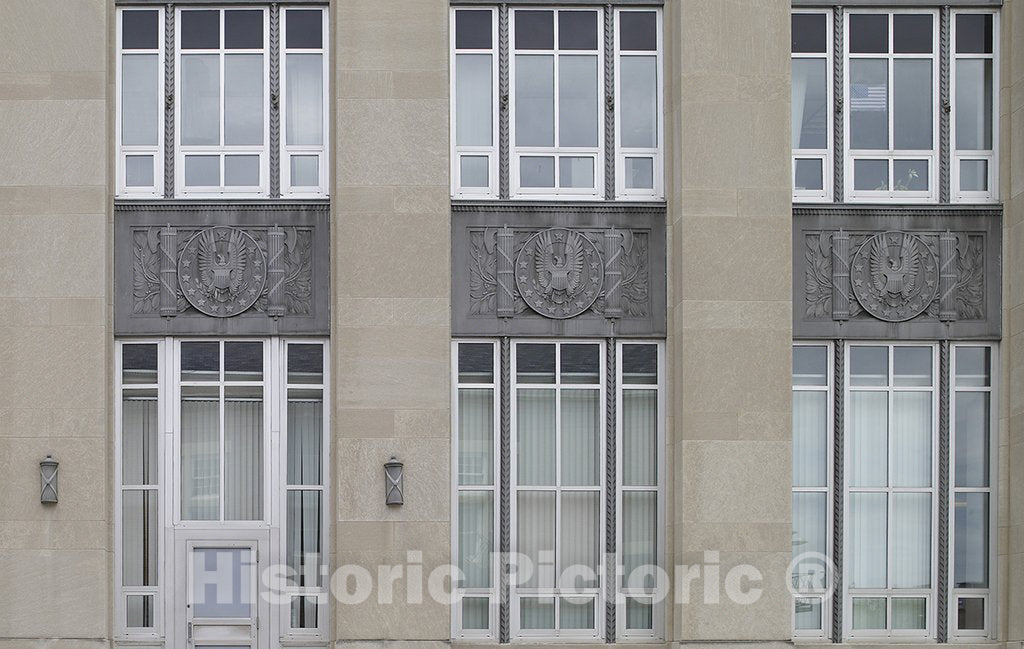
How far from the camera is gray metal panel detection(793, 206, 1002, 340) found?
53.9 ft

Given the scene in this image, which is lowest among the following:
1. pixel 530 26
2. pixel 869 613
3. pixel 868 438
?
pixel 869 613

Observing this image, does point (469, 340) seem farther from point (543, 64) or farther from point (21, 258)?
point (21, 258)

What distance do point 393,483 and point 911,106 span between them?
8064mm

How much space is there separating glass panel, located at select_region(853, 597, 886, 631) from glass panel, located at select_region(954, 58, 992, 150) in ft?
19.1

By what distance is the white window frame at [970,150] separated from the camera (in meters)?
16.7

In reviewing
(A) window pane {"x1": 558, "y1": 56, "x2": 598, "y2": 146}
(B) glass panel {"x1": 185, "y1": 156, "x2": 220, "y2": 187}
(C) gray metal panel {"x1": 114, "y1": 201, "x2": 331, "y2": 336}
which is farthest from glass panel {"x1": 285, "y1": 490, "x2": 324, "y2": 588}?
(A) window pane {"x1": 558, "y1": 56, "x2": 598, "y2": 146}

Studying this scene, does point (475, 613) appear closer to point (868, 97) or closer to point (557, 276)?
point (557, 276)

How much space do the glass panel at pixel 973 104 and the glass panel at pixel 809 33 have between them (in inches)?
69.3

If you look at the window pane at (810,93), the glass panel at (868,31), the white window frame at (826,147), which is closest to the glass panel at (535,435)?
the white window frame at (826,147)

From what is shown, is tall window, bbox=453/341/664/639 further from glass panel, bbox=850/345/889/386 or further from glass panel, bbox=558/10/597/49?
glass panel, bbox=558/10/597/49

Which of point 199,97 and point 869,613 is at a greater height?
point 199,97

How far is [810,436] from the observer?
16.6 meters

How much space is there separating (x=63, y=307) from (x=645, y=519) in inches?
297

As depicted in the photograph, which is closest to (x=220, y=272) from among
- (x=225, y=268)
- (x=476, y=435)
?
(x=225, y=268)
